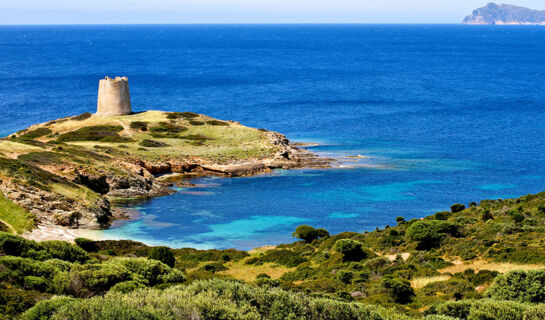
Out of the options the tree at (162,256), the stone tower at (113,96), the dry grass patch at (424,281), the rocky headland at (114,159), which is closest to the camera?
the dry grass patch at (424,281)

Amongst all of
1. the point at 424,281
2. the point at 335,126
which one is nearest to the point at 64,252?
the point at 424,281

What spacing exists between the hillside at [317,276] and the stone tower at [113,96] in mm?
48309

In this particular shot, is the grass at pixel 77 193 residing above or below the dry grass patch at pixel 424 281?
below

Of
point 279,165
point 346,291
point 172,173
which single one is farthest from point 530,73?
point 346,291

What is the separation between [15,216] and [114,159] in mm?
22992

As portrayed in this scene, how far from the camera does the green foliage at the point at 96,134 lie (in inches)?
2916

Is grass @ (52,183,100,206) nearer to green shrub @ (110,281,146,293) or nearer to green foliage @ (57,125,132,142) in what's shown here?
green foliage @ (57,125,132,142)

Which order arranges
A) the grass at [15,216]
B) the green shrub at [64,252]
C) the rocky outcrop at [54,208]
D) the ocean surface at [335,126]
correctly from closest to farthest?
the green shrub at [64,252], the grass at [15,216], the rocky outcrop at [54,208], the ocean surface at [335,126]

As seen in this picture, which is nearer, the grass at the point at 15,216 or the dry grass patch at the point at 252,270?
the dry grass patch at the point at 252,270

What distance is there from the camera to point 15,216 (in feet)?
134

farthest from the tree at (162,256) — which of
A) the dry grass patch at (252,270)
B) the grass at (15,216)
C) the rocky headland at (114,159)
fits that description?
the rocky headland at (114,159)

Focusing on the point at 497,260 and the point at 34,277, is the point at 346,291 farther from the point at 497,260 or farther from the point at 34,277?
the point at 34,277

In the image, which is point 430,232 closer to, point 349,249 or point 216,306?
point 349,249

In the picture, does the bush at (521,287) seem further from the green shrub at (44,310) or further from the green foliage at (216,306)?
the green shrub at (44,310)
